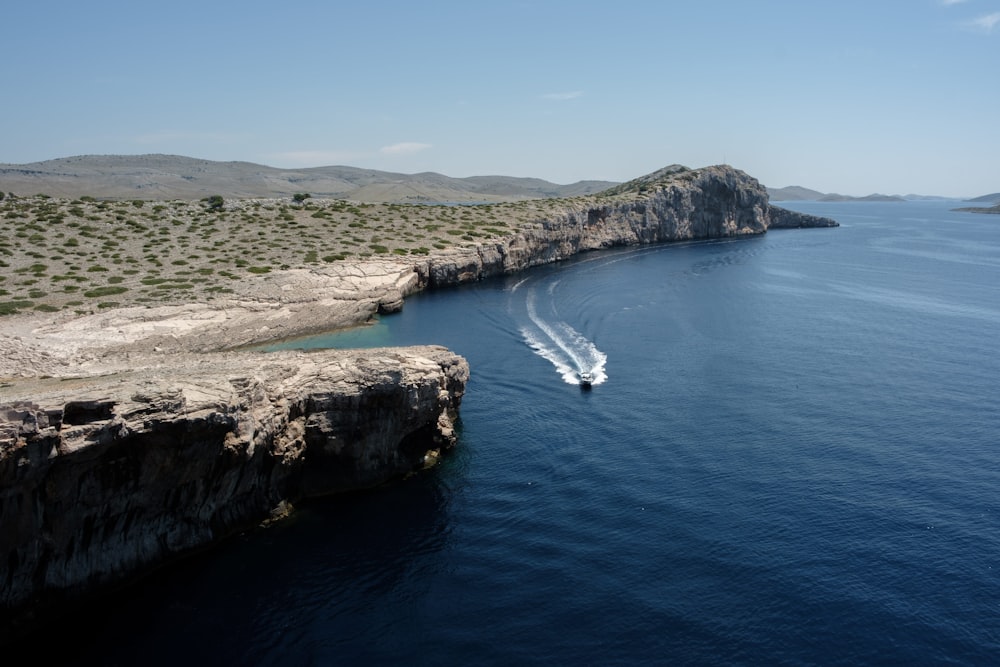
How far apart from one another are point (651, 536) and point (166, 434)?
24.5 metres

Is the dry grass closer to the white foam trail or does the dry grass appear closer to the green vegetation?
the green vegetation

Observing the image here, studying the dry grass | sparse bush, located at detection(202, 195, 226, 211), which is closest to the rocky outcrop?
the dry grass

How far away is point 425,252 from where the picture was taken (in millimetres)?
108375

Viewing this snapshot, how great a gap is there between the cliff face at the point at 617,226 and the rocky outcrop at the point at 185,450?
212ft

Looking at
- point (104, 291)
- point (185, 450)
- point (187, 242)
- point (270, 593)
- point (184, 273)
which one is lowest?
point (270, 593)

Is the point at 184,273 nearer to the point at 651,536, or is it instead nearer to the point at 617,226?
the point at 651,536

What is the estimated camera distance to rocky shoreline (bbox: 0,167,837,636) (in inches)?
1099

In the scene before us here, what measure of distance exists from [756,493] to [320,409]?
A: 85.7 ft

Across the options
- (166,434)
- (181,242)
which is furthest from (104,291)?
(166,434)

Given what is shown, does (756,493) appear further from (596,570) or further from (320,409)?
(320,409)

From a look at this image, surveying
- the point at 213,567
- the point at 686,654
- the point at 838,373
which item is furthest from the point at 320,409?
the point at 838,373

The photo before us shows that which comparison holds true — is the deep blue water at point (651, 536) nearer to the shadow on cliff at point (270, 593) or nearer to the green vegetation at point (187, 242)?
the shadow on cliff at point (270, 593)

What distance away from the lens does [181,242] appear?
9388 centimetres

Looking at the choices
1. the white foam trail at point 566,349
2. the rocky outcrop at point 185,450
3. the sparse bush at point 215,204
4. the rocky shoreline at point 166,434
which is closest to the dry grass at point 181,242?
the sparse bush at point 215,204
